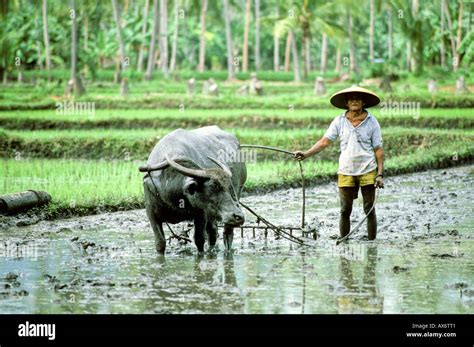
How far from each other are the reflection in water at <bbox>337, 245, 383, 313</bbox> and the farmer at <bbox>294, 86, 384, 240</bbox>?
81 centimetres

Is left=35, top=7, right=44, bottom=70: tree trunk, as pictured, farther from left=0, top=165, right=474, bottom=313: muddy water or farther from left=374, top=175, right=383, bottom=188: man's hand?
left=374, top=175, right=383, bottom=188: man's hand

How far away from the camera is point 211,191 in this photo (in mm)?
6594

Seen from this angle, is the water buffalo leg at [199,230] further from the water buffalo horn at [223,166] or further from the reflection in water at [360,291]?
the reflection in water at [360,291]

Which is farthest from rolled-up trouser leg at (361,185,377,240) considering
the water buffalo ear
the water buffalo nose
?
the water buffalo ear

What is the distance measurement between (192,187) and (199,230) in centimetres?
48

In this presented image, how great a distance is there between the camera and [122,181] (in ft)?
36.9

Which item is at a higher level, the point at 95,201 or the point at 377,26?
the point at 377,26

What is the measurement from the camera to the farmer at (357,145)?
750 centimetres

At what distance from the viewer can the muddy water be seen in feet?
18.0

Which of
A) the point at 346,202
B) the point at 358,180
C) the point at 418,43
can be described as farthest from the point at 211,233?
the point at 418,43
